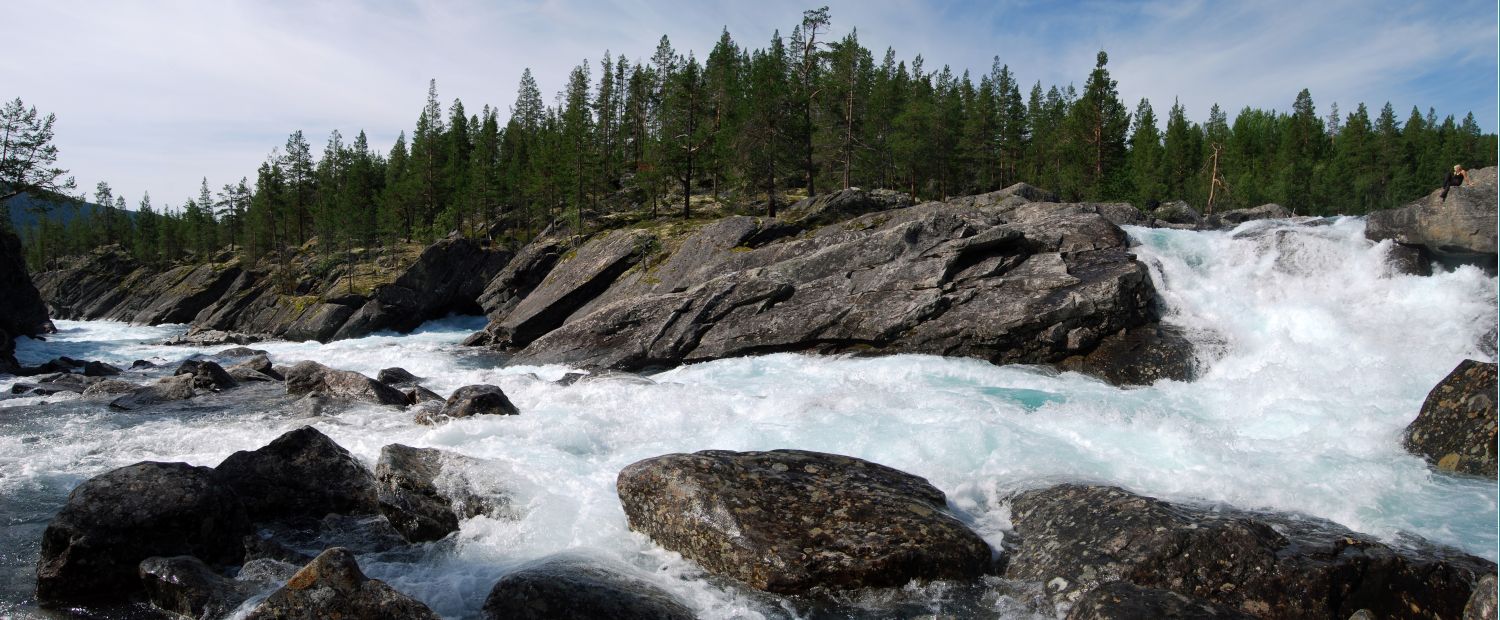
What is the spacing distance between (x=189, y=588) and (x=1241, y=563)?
1152cm

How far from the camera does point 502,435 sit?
1442 centimetres

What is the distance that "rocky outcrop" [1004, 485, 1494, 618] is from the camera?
732cm

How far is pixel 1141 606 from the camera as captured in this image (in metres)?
6.66

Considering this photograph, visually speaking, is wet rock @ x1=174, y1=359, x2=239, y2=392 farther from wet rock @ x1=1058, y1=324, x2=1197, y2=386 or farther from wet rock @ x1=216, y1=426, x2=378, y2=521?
wet rock @ x1=1058, y1=324, x2=1197, y2=386

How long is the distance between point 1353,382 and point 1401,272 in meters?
7.20

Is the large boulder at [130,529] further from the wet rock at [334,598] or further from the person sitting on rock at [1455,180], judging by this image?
the person sitting on rock at [1455,180]

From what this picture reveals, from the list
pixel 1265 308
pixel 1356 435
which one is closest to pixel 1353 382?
pixel 1356 435

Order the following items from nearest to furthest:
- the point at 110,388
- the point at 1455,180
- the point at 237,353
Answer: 1. the point at 1455,180
2. the point at 110,388
3. the point at 237,353

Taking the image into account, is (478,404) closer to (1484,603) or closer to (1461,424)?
(1484,603)

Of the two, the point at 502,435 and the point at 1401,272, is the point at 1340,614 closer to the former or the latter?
the point at 502,435

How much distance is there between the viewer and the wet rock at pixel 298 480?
1096 centimetres

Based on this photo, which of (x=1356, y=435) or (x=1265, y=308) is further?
(x=1265, y=308)

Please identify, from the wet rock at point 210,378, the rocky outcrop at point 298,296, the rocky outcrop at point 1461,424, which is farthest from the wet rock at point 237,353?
the rocky outcrop at point 1461,424

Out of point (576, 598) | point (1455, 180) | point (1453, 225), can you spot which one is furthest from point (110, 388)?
point (1455, 180)
